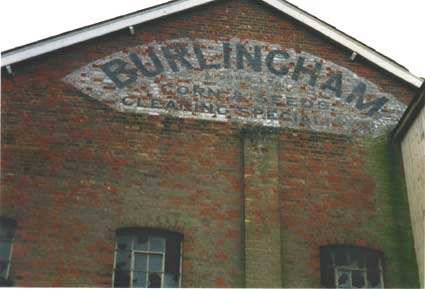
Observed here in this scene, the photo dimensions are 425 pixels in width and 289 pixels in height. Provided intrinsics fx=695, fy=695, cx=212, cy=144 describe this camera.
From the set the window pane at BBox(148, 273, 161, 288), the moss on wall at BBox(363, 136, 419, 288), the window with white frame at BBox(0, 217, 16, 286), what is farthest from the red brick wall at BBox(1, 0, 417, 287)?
the window pane at BBox(148, 273, 161, 288)

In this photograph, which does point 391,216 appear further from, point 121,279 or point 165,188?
point 121,279

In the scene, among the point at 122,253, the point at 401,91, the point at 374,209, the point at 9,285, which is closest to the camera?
the point at 9,285

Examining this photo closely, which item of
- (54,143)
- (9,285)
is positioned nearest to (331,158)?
(54,143)

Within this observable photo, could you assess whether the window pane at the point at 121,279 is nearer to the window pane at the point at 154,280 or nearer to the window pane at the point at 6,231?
the window pane at the point at 154,280

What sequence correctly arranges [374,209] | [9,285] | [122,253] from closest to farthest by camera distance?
[9,285], [122,253], [374,209]

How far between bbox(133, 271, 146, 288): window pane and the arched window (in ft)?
10.6

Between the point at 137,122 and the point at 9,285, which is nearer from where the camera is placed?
the point at 9,285

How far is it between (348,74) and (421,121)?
6.95 feet

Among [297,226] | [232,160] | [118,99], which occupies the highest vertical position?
[118,99]

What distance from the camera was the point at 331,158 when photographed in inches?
542

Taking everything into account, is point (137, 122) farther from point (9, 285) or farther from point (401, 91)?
point (401, 91)

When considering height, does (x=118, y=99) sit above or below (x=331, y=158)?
above

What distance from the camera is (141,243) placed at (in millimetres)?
12516

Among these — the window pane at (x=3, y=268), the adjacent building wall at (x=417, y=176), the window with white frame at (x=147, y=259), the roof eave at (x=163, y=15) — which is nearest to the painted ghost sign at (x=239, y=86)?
the roof eave at (x=163, y=15)
